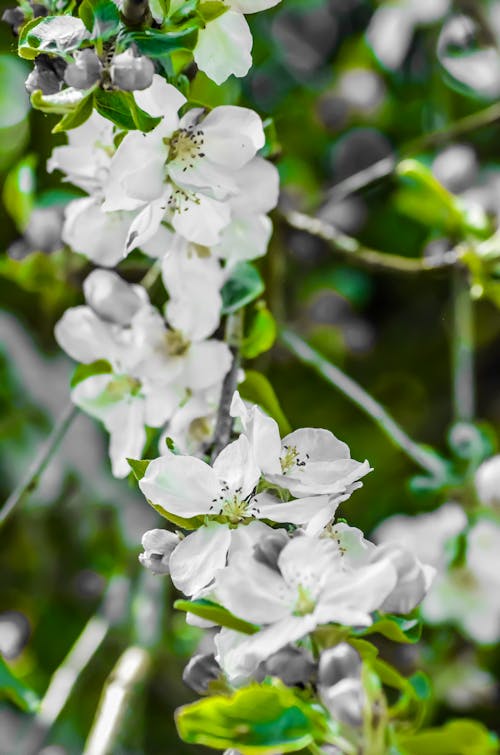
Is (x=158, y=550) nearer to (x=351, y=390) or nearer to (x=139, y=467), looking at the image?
(x=139, y=467)

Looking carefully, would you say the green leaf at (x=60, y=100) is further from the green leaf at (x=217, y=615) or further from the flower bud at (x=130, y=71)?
the green leaf at (x=217, y=615)

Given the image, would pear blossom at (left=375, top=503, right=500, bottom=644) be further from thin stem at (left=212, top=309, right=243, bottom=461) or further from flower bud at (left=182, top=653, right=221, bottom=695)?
flower bud at (left=182, top=653, right=221, bottom=695)

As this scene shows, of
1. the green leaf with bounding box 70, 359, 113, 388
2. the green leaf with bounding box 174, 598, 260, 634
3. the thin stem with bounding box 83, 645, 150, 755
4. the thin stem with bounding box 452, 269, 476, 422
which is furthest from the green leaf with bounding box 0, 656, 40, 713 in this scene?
the thin stem with bounding box 452, 269, 476, 422

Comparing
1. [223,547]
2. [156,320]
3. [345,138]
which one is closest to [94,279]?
[156,320]

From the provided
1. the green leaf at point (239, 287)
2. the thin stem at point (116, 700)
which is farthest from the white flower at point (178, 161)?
the thin stem at point (116, 700)

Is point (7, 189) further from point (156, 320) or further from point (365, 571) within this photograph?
point (365, 571)

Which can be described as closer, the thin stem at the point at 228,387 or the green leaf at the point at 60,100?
the green leaf at the point at 60,100
